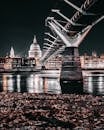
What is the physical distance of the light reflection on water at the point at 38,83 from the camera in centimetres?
7950

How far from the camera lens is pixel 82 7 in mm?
64500

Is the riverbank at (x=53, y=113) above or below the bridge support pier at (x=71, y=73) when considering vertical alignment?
below

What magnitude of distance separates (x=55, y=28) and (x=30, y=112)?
107ft

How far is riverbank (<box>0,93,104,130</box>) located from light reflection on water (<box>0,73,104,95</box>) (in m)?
10.3

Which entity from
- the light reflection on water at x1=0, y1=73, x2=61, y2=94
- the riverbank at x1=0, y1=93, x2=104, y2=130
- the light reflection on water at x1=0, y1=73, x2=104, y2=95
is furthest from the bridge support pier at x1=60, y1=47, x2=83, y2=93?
the riverbank at x1=0, y1=93, x2=104, y2=130

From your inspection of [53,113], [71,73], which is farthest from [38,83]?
[53,113]

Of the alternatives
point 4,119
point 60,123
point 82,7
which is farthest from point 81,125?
point 82,7

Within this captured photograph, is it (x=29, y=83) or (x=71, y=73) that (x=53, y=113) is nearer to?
(x=71, y=73)

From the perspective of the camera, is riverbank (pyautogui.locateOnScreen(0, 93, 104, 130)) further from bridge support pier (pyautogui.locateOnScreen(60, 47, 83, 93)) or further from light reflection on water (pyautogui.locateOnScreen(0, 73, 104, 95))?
light reflection on water (pyautogui.locateOnScreen(0, 73, 104, 95))

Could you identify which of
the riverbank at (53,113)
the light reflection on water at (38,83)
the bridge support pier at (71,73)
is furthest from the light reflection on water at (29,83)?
the riverbank at (53,113)

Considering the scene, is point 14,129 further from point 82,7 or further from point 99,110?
point 82,7

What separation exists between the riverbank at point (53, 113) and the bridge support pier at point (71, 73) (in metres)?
4.25

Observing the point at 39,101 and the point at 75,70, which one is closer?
the point at 39,101

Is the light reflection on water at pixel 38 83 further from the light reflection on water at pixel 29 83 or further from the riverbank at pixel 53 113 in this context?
the riverbank at pixel 53 113
